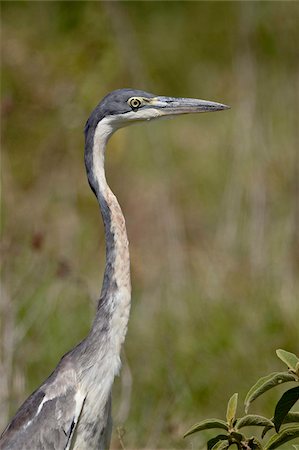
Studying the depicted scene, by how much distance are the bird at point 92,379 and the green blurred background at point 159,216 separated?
1074 mm

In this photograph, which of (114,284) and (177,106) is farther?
(177,106)

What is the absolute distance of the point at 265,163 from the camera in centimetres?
743

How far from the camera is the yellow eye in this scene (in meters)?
4.00

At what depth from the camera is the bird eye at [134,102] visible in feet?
13.1

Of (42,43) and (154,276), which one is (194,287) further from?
(42,43)

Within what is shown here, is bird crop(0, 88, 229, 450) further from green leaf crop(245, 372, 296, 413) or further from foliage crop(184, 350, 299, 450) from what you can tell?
green leaf crop(245, 372, 296, 413)

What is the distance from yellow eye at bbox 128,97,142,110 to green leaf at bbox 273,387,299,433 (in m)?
1.27

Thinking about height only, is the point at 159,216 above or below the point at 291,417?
above

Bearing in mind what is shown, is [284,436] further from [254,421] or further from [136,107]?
[136,107]

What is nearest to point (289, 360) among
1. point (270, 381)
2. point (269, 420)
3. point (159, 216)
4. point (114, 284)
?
point (270, 381)

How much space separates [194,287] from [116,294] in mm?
3140

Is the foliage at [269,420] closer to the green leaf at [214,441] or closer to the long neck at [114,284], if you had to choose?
the green leaf at [214,441]

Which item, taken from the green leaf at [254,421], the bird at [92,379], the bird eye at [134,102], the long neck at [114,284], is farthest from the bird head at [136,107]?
the green leaf at [254,421]

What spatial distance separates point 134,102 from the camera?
13.2ft
